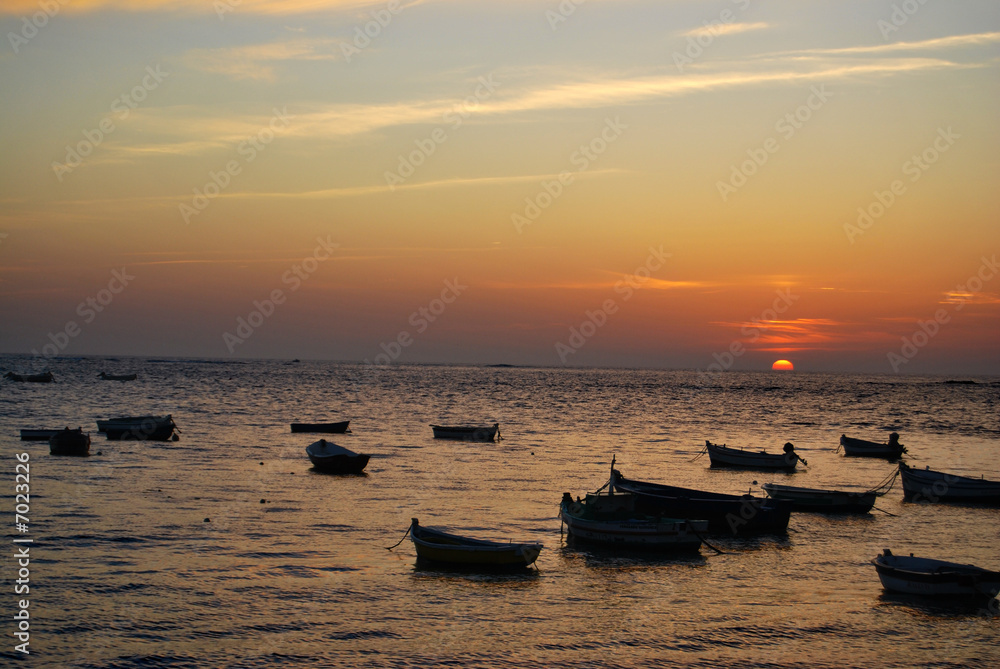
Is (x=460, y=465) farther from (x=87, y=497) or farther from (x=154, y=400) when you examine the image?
(x=154, y=400)

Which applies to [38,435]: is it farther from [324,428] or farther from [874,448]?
[874,448]

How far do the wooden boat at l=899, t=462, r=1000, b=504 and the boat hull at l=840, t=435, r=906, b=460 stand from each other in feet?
67.4

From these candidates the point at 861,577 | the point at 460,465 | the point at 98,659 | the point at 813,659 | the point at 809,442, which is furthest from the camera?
the point at 809,442

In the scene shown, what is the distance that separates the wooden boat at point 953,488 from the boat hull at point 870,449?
20.5 metres

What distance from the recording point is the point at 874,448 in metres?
63.9

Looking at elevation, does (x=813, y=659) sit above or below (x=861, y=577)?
below

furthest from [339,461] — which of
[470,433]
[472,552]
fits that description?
[472,552]

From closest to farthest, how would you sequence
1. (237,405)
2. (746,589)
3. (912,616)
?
1. (912,616)
2. (746,589)
3. (237,405)

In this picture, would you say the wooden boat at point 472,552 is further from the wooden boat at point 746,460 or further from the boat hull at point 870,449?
the boat hull at point 870,449

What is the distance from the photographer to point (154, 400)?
105m

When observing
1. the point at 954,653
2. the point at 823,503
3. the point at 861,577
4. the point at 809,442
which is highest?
the point at 809,442

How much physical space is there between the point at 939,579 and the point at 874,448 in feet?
144

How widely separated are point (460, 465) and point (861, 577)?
92.6 ft

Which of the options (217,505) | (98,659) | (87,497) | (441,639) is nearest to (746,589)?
(441,639)
